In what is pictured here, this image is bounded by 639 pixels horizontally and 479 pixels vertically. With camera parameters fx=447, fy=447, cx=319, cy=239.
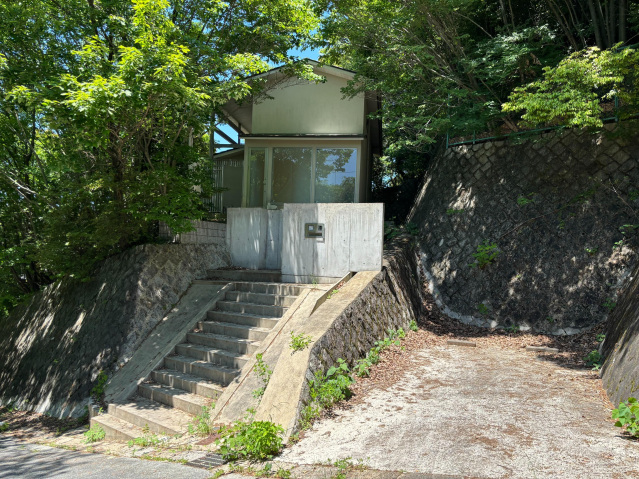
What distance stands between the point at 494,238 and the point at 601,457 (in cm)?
781

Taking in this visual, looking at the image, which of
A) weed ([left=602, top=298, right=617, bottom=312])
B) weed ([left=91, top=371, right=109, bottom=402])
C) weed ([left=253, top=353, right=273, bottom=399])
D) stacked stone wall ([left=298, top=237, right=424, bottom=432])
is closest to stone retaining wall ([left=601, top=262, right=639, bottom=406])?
weed ([left=602, top=298, right=617, bottom=312])

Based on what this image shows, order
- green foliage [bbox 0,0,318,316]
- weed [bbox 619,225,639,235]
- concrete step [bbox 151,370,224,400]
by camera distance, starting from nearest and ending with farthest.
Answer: concrete step [bbox 151,370,224,400]
green foliage [bbox 0,0,318,316]
weed [bbox 619,225,639,235]

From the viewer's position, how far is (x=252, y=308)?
833 cm

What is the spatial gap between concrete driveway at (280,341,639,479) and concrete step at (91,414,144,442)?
9.05ft

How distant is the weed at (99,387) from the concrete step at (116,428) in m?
0.77

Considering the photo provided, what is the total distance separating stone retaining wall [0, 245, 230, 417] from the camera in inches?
339

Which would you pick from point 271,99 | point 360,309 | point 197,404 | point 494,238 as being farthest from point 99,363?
point 494,238

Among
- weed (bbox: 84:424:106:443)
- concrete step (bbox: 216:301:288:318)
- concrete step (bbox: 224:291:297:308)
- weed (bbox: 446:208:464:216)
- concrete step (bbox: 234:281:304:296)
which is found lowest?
weed (bbox: 84:424:106:443)

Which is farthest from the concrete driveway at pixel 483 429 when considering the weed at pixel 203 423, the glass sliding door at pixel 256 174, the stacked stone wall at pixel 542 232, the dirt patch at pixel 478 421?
the glass sliding door at pixel 256 174

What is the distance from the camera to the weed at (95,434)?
6.47 m

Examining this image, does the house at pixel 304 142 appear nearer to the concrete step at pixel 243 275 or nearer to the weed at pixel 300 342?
the concrete step at pixel 243 275

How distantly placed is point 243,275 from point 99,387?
11.5ft

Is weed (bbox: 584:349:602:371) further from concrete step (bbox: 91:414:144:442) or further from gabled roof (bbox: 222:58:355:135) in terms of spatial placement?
gabled roof (bbox: 222:58:355:135)

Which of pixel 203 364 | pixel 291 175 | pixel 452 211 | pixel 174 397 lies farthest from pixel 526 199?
pixel 174 397
